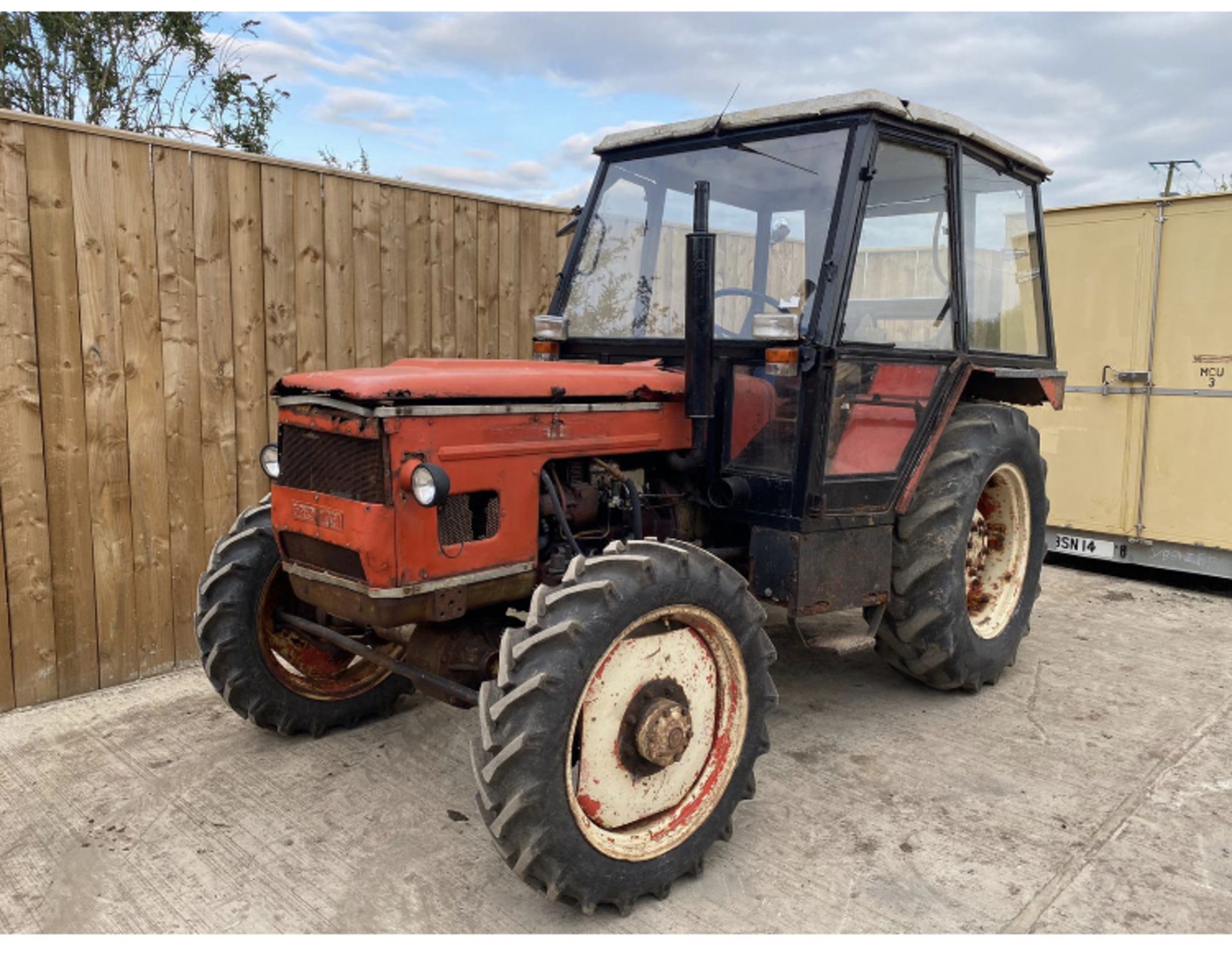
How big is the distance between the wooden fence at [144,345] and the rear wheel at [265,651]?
925 millimetres

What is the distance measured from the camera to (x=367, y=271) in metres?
4.98

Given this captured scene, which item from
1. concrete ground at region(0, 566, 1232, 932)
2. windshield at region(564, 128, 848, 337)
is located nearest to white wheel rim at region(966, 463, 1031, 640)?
concrete ground at region(0, 566, 1232, 932)

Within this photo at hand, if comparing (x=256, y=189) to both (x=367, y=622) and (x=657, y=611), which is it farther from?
(x=657, y=611)

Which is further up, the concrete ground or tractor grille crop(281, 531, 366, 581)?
tractor grille crop(281, 531, 366, 581)

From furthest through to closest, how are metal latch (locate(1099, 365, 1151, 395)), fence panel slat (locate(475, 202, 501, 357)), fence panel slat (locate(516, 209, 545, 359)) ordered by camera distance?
metal latch (locate(1099, 365, 1151, 395))
fence panel slat (locate(516, 209, 545, 359))
fence panel slat (locate(475, 202, 501, 357))

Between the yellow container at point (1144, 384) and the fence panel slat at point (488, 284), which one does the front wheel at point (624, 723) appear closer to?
the fence panel slat at point (488, 284)

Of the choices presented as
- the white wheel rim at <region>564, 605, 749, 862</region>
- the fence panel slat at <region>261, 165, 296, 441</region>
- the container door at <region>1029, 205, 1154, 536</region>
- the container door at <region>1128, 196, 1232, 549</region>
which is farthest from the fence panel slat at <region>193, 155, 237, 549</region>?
the container door at <region>1128, 196, 1232, 549</region>

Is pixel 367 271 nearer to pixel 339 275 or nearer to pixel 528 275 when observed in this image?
pixel 339 275

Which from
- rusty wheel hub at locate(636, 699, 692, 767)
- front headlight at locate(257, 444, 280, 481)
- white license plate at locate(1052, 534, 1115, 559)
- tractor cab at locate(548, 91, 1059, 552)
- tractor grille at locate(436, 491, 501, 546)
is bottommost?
white license plate at locate(1052, 534, 1115, 559)

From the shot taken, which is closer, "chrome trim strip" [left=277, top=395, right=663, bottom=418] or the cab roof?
"chrome trim strip" [left=277, top=395, right=663, bottom=418]

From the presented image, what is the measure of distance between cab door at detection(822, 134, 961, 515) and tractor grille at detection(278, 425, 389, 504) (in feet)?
5.31

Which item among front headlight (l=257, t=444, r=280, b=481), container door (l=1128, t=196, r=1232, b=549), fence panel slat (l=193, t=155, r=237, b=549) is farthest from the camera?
container door (l=1128, t=196, r=1232, b=549)

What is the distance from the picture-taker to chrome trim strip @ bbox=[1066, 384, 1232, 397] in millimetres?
5969

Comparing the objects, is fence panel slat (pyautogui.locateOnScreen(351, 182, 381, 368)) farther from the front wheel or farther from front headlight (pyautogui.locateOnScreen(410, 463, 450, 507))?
the front wheel
